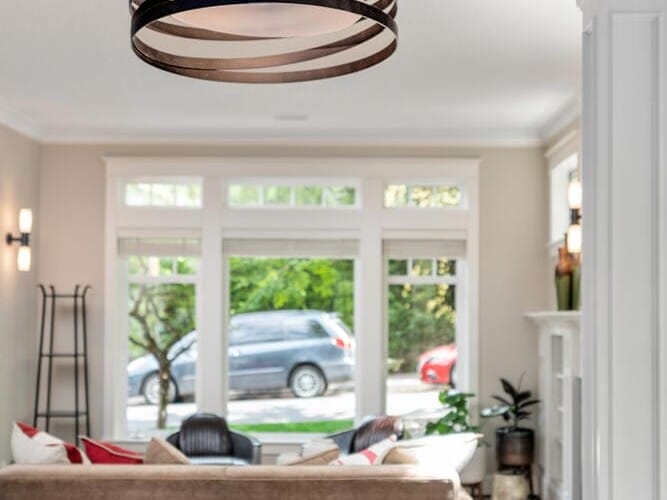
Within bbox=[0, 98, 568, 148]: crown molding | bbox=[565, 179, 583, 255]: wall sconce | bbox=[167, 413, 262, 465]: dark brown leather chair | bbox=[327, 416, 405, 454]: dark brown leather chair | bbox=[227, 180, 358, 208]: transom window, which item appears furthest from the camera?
bbox=[227, 180, 358, 208]: transom window

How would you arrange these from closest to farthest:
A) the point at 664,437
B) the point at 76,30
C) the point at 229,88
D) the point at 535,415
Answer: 1. the point at 664,437
2. the point at 76,30
3. the point at 229,88
4. the point at 535,415

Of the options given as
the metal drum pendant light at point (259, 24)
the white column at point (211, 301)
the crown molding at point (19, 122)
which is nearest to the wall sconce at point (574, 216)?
the white column at point (211, 301)

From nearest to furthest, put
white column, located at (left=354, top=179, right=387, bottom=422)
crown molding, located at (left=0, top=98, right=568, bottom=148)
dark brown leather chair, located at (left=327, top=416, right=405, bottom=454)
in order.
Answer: dark brown leather chair, located at (left=327, top=416, right=405, bottom=454) < crown molding, located at (left=0, top=98, right=568, bottom=148) < white column, located at (left=354, top=179, right=387, bottom=422)

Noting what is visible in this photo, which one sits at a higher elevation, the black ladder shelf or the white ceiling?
the white ceiling

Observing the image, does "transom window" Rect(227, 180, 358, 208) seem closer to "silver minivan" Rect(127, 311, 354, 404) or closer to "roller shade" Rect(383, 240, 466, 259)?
"roller shade" Rect(383, 240, 466, 259)

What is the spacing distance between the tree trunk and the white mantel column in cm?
573

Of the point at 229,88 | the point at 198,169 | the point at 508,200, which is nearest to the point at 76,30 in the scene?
the point at 229,88

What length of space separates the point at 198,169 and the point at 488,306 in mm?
2380

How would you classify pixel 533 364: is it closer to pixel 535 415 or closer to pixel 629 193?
pixel 535 415

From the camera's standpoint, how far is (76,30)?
A: 4.95m

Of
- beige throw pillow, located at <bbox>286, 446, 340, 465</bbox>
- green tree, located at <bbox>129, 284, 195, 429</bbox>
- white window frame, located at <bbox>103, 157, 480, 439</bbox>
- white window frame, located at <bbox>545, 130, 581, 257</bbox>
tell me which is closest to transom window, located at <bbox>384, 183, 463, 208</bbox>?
white window frame, located at <bbox>103, 157, 480, 439</bbox>

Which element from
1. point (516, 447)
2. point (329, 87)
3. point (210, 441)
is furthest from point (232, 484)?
point (516, 447)

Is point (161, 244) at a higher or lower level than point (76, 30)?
lower

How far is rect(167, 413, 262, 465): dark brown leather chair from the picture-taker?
7.12 metres
